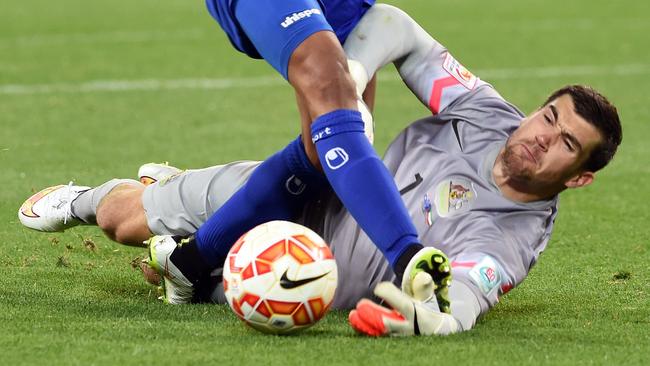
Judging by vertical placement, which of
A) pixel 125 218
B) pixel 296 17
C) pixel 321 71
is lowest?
pixel 125 218

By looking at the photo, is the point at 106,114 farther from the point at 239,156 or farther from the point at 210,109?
the point at 239,156

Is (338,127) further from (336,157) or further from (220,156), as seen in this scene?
(220,156)

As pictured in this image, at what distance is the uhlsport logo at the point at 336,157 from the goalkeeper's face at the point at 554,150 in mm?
819

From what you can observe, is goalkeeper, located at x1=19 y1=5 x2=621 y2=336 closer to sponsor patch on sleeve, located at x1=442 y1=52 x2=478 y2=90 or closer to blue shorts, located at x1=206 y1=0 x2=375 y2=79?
sponsor patch on sleeve, located at x1=442 y1=52 x2=478 y2=90

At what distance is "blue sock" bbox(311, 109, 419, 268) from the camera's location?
12.7 feet

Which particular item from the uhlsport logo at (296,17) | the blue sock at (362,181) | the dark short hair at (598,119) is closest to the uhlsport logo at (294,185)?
the blue sock at (362,181)

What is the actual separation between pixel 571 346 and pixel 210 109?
592 centimetres

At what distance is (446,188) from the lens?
457 cm

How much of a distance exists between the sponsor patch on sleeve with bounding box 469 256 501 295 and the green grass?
0.14 meters

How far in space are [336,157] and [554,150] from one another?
2.94ft

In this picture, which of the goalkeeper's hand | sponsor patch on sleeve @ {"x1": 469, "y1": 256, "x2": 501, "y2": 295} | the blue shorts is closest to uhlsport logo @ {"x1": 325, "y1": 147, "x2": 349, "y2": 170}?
the blue shorts

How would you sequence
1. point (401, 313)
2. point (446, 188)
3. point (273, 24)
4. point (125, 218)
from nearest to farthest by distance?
1. point (401, 313)
2. point (273, 24)
3. point (446, 188)
4. point (125, 218)

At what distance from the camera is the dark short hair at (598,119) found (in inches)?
176

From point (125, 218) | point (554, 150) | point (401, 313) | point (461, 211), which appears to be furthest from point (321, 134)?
point (125, 218)
